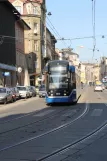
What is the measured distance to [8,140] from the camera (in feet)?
41.7

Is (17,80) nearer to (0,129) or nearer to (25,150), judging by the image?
(0,129)

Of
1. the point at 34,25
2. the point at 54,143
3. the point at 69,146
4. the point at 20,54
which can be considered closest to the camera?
the point at 69,146

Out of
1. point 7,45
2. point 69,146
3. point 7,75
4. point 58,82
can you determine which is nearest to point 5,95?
point 58,82

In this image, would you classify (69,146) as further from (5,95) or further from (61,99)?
(5,95)

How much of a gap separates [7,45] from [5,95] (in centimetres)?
1840

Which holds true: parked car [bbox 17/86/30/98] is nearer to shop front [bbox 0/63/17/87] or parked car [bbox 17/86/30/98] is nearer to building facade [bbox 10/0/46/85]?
shop front [bbox 0/63/17/87]

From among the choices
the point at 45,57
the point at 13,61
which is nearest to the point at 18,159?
the point at 13,61

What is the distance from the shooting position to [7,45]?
5416cm

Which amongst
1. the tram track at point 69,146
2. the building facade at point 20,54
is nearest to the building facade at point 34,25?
the building facade at point 20,54

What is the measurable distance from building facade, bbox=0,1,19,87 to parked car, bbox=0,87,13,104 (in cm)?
1067

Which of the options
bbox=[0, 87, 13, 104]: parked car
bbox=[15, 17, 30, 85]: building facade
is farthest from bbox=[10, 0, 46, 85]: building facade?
bbox=[0, 87, 13, 104]: parked car

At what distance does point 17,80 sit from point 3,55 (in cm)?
1362

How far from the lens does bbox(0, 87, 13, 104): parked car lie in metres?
36.4

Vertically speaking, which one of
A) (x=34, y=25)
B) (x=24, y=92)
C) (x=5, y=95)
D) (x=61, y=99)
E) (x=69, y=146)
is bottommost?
(x=69, y=146)
